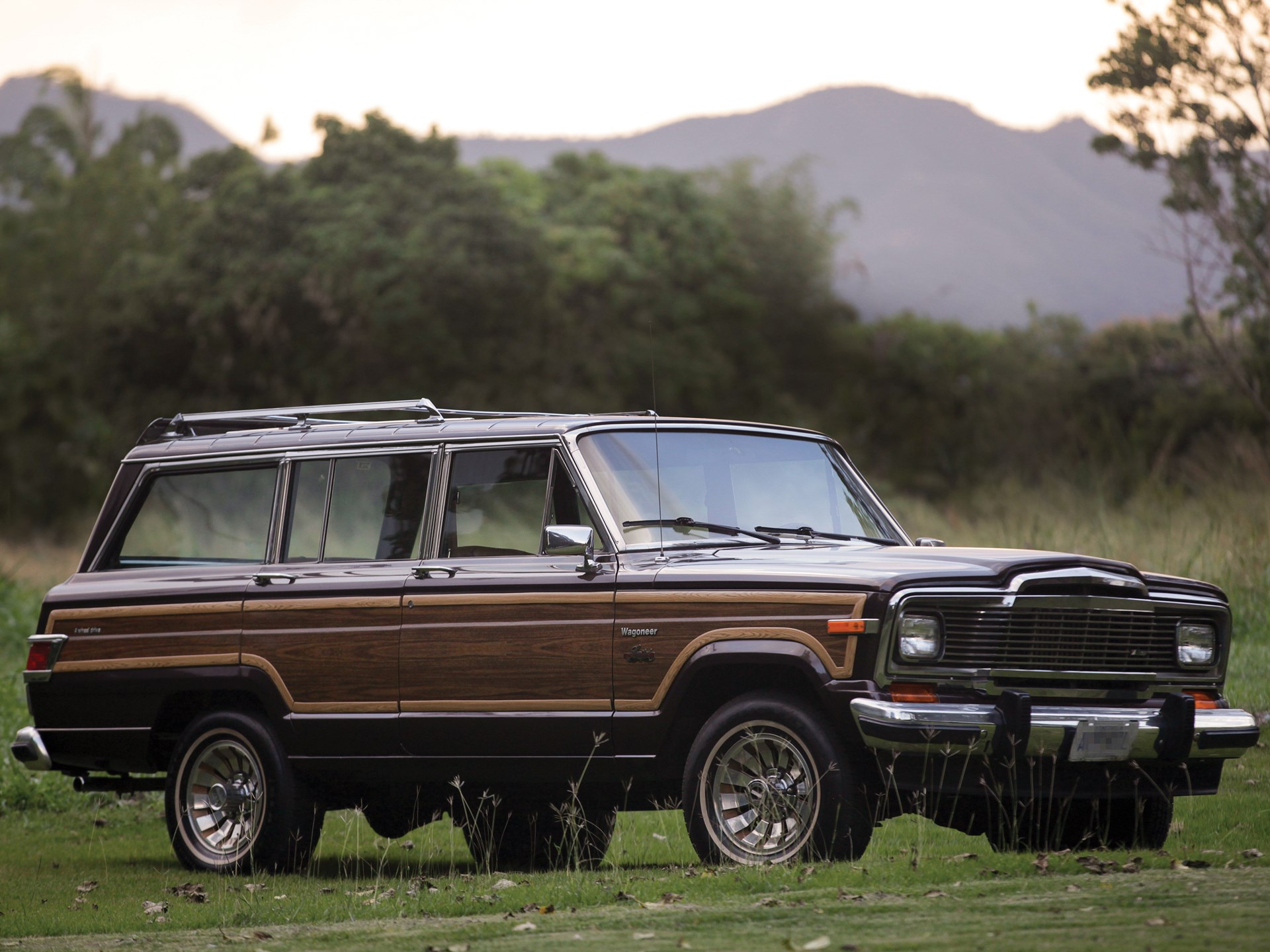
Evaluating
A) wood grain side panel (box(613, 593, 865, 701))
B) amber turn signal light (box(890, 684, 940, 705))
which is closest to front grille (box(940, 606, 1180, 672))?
amber turn signal light (box(890, 684, 940, 705))

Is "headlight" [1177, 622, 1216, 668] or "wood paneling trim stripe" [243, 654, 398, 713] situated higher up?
"headlight" [1177, 622, 1216, 668]

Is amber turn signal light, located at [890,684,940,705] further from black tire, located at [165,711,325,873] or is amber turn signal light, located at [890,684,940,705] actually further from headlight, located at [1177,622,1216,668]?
black tire, located at [165,711,325,873]

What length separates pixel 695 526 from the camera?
7.98 metres

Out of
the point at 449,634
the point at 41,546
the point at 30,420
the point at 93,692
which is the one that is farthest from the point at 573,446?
the point at 30,420

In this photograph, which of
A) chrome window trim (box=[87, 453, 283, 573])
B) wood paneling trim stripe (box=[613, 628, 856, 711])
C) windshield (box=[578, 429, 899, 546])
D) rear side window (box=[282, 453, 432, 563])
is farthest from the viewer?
chrome window trim (box=[87, 453, 283, 573])

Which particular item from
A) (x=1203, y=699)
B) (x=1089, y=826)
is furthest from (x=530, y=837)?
(x=1203, y=699)

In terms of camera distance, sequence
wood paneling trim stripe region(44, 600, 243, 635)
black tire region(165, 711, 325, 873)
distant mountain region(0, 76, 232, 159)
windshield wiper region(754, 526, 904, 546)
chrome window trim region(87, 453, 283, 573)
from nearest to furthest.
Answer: windshield wiper region(754, 526, 904, 546), black tire region(165, 711, 325, 873), wood paneling trim stripe region(44, 600, 243, 635), chrome window trim region(87, 453, 283, 573), distant mountain region(0, 76, 232, 159)

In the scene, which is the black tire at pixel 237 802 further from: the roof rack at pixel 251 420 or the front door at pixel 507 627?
the roof rack at pixel 251 420

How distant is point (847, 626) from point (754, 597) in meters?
0.47

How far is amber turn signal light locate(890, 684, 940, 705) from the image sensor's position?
6.89 meters

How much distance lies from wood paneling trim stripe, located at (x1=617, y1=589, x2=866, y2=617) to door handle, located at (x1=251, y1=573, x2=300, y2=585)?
2089 mm

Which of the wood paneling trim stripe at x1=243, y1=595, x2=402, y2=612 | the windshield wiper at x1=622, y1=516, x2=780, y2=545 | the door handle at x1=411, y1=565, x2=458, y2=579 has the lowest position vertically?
the wood paneling trim stripe at x1=243, y1=595, x2=402, y2=612

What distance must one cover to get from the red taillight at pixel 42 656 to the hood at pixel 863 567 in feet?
12.5

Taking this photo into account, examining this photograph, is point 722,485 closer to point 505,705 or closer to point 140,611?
point 505,705
